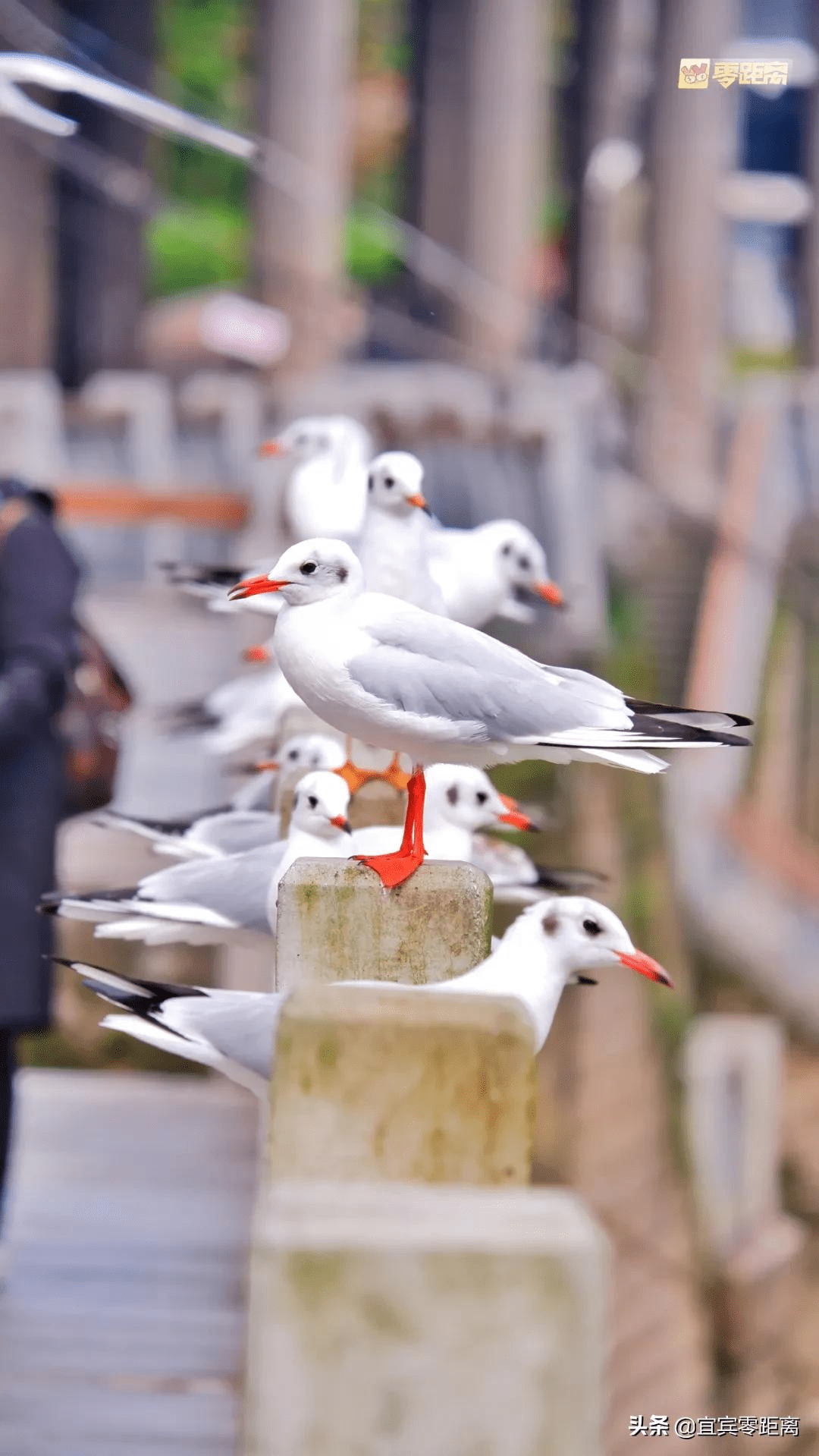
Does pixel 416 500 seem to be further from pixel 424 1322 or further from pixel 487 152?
pixel 487 152

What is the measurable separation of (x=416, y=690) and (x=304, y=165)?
51.5ft

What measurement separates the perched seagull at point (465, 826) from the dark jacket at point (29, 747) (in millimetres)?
1061

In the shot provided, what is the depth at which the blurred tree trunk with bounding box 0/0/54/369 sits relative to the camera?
1683cm

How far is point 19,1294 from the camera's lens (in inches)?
155

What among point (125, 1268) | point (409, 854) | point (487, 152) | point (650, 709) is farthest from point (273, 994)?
point (487, 152)

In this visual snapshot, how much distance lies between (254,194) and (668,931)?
859cm

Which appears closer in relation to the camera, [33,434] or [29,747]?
[29,747]

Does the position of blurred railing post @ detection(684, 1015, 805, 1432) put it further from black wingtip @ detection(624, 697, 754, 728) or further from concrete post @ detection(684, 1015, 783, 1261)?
black wingtip @ detection(624, 697, 754, 728)

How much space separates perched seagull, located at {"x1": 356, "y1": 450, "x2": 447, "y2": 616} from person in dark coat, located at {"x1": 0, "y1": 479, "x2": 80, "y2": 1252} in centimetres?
111

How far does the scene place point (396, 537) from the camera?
8.59 ft

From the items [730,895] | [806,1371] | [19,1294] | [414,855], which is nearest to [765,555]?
[730,895]

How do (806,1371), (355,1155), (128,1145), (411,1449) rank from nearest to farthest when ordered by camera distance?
(411,1449), (355,1155), (128,1145), (806,1371)

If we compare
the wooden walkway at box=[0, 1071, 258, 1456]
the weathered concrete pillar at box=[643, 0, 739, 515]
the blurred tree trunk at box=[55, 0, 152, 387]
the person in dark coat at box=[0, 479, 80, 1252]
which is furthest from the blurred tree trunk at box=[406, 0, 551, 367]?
the person in dark coat at box=[0, 479, 80, 1252]

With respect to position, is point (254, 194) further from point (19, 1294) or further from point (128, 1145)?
point (19, 1294)
